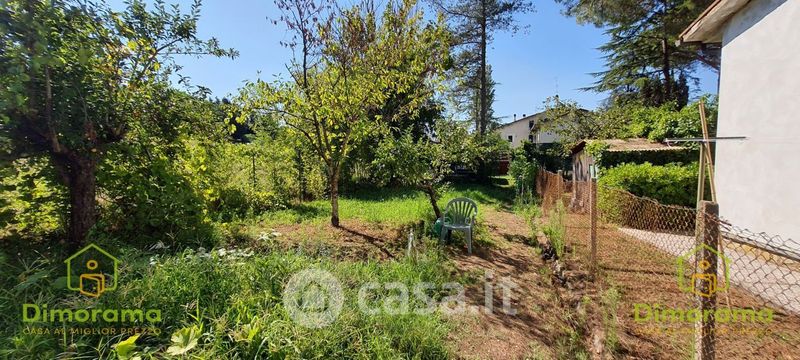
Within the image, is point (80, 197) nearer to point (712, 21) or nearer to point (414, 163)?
point (414, 163)

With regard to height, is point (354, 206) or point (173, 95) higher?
point (173, 95)

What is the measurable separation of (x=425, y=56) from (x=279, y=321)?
529 centimetres

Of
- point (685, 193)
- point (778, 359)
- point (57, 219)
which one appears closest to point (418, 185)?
point (778, 359)

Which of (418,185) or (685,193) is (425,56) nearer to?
(418,185)

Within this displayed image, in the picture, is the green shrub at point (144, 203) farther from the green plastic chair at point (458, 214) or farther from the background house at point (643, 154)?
the background house at point (643, 154)

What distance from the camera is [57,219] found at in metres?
3.59

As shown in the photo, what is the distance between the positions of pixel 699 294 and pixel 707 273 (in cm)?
12

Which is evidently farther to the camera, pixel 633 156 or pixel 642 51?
pixel 642 51

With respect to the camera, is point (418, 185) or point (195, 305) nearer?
point (195, 305)

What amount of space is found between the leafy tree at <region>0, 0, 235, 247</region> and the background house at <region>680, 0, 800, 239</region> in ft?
26.2

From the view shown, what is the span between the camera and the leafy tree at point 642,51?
1337 cm

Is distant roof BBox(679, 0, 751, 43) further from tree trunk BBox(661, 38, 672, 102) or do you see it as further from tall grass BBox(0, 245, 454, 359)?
tree trunk BBox(661, 38, 672, 102)
